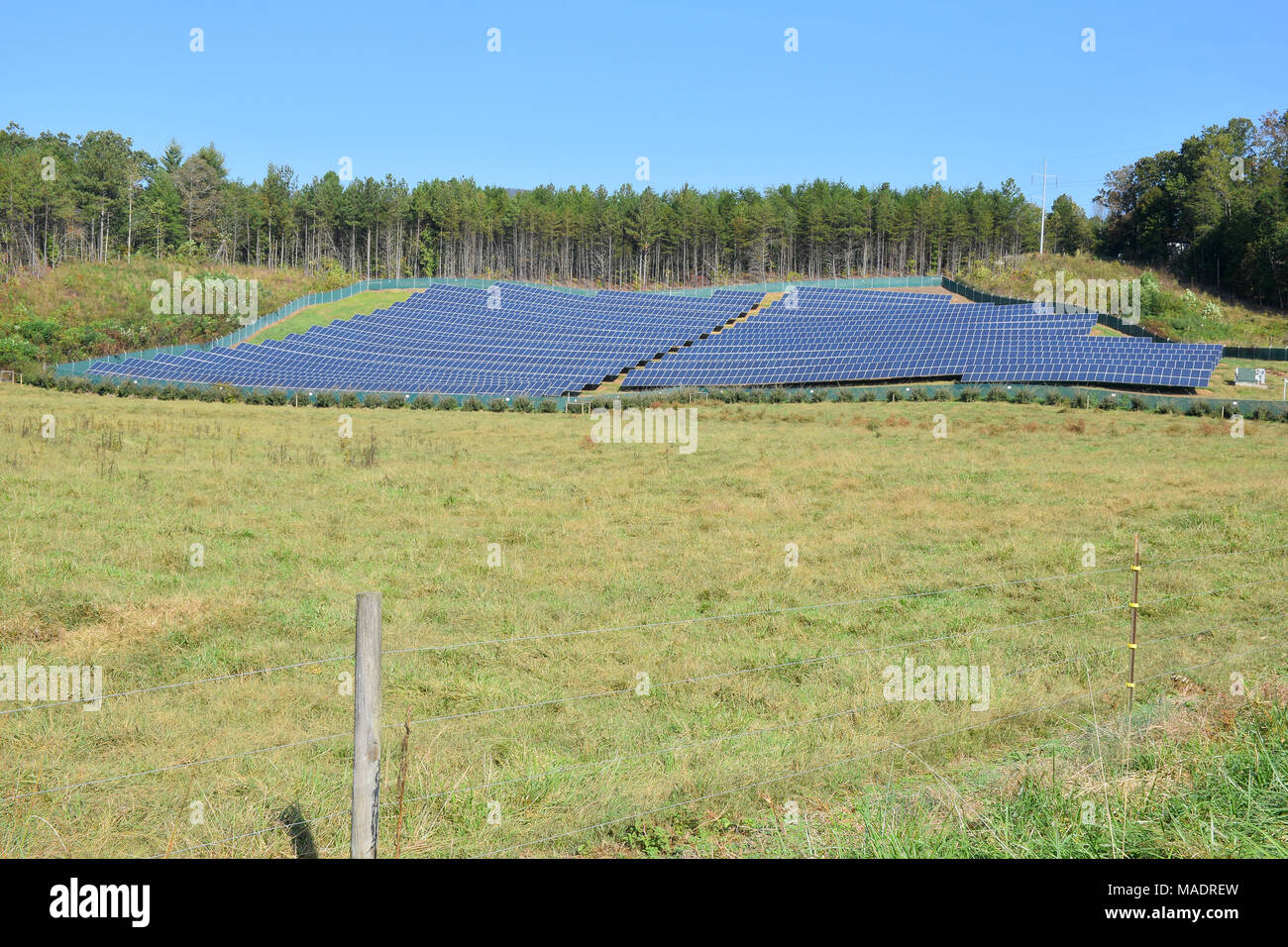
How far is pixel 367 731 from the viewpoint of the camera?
14.1 feet

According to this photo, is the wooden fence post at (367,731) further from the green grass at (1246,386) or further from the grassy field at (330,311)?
the grassy field at (330,311)

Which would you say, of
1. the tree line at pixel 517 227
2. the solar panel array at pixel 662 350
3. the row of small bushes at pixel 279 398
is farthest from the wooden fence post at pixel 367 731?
the tree line at pixel 517 227

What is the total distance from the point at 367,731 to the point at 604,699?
15.2 feet

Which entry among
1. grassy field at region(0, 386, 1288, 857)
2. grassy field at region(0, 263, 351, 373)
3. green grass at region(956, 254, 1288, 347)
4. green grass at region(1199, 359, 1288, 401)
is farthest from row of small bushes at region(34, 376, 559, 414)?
green grass at region(956, 254, 1288, 347)

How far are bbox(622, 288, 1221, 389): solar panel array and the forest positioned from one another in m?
49.5

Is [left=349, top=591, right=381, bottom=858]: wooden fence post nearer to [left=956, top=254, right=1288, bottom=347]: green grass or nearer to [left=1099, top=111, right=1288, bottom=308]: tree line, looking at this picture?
[left=956, top=254, right=1288, bottom=347]: green grass

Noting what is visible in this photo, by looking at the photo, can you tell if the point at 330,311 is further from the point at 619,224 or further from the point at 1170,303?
the point at 1170,303

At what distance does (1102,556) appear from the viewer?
47.3 feet

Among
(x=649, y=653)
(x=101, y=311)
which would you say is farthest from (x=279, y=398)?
(x=649, y=653)

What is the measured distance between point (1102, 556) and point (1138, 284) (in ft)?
245

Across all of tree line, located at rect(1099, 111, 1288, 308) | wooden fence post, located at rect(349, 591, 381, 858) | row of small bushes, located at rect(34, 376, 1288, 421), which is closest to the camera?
wooden fence post, located at rect(349, 591, 381, 858)

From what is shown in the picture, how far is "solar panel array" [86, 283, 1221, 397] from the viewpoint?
48.7 metres

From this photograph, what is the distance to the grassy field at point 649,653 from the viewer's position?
5.72 metres

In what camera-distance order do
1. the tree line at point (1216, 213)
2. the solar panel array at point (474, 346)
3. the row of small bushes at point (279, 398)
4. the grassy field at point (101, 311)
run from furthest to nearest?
the tree line at point (1216, 213)
the grassy field at point (101, 311)
the solar panel array at point (474, 346)
the row of small bushes at point (279, 398)
